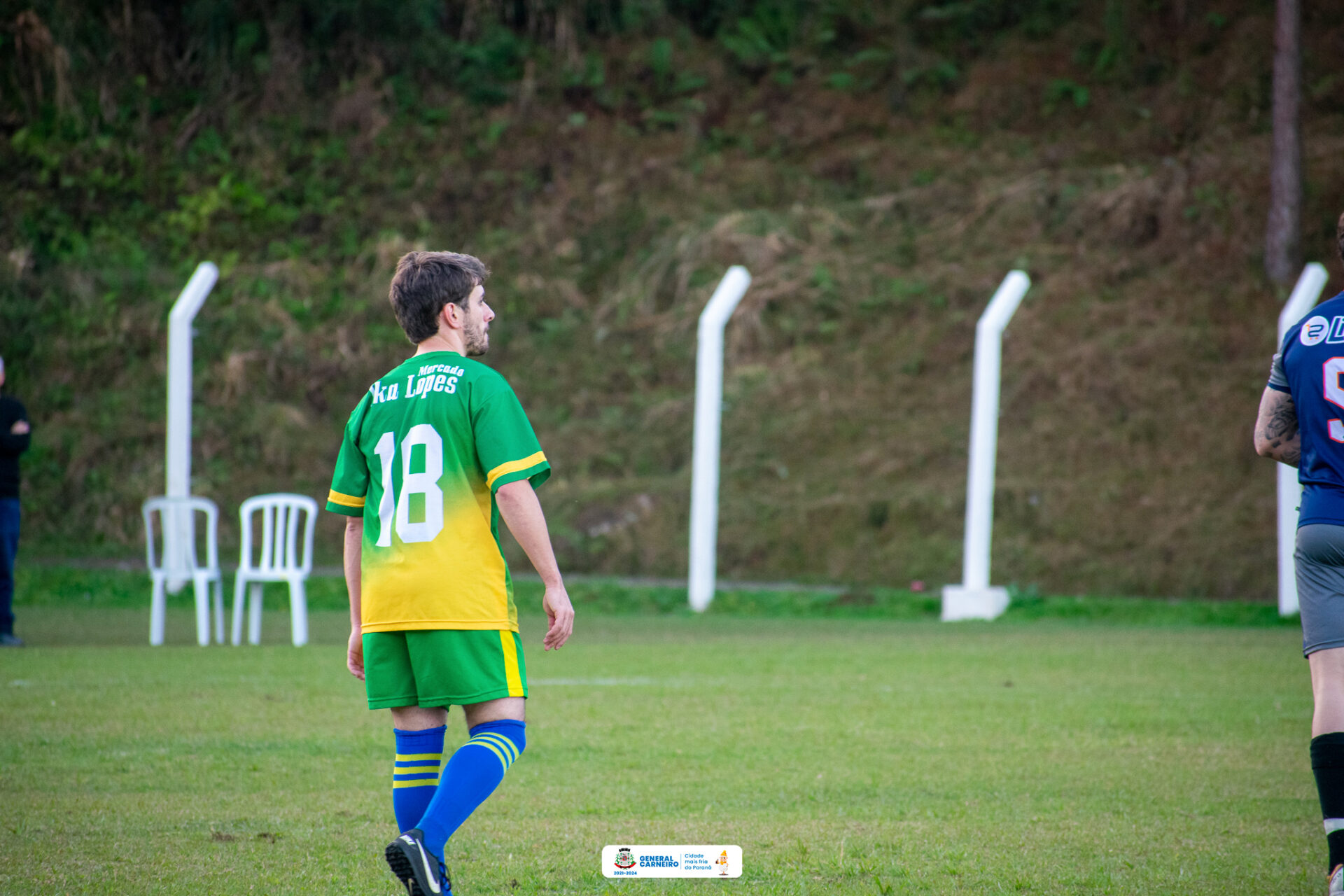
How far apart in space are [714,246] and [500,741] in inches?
711

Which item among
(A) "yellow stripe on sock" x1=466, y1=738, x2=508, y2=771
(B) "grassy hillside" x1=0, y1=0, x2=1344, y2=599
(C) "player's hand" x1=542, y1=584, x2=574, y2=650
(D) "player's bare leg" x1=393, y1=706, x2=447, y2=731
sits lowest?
(A) "yellow stripe on sock" x1=466, y1=738, x2=508, y2=771

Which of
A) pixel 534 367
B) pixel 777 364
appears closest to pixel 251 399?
pixel 534 367

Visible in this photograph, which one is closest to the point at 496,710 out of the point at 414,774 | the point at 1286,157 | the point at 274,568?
the point at 414,774

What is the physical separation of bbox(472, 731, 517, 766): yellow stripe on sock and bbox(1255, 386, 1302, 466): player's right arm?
2.14 meters

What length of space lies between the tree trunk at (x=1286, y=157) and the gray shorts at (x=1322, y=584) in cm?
1490

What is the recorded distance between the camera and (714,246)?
69.1 ft

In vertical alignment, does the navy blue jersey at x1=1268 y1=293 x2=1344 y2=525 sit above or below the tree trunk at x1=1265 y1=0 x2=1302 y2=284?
below

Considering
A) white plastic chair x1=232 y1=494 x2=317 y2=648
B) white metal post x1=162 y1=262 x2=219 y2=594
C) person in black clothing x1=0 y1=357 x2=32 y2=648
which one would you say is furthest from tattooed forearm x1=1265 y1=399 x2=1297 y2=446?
white metal post x1=162 y1=262 x2=219 y2=594

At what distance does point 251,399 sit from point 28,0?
27.6 feet

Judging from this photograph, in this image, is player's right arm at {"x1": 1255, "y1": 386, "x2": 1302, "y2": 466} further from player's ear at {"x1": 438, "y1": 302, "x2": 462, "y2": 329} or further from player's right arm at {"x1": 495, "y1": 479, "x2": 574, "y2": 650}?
player's ear at {"x1": 438, "y1": 302, "x2": 462, "y2": 329}

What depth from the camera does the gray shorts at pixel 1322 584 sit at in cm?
360

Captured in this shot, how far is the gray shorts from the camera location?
360 cm

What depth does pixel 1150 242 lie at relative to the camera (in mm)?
19953

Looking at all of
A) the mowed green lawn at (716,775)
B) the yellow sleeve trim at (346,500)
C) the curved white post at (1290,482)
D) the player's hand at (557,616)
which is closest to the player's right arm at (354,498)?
the yellow sleeve trim at (346,500)
